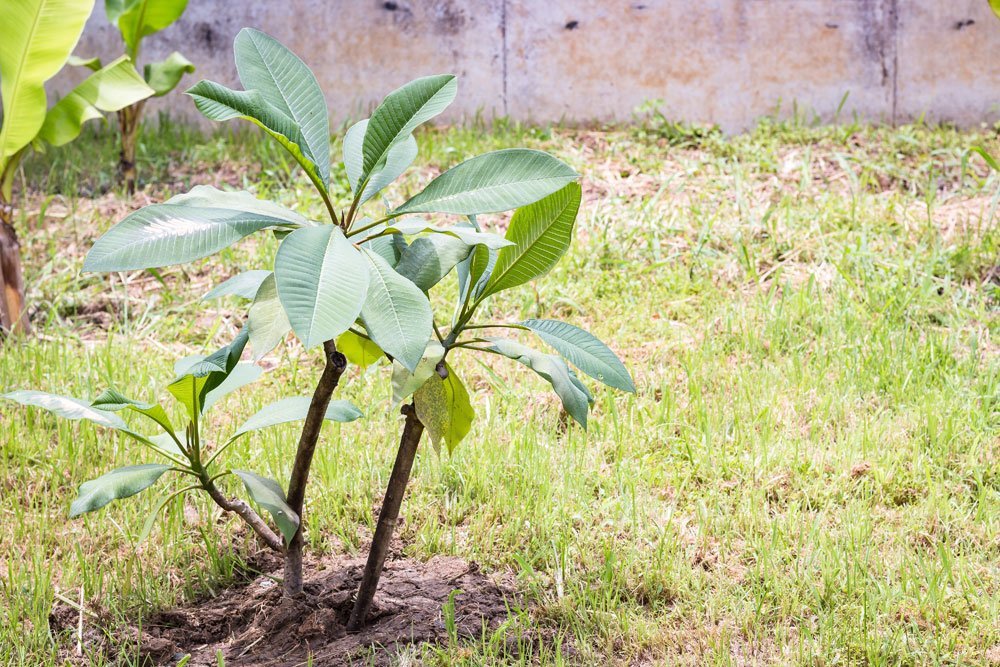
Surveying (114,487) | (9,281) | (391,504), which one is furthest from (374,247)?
(9,281)

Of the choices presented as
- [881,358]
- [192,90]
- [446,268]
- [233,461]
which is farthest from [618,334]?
[192,90]

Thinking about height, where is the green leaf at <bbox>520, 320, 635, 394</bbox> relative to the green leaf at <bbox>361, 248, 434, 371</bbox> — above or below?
below

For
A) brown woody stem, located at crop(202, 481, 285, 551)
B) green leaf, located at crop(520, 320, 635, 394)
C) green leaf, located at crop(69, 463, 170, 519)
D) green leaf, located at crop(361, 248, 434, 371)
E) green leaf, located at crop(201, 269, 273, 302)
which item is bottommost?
brown woody stem, located at crop(202, 481, 285, 551)

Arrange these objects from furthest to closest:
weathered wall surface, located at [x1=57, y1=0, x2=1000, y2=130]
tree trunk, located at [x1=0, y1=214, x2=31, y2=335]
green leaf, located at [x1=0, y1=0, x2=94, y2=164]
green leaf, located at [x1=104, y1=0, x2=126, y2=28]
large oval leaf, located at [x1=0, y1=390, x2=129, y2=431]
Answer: weathered wall surface, located at [x1=57, y1=0, x2=1000, y2=130] < green leaf, located at [x1=104, y1=0, x2=126, y2=28] < tree trunk, located at [x1=0, y1=214, x2=31, y2=335] < green leaf, located at [x1=0, y1=0, x2=94, y2=164] < large oval leaf, located at [x1=0, y1=390, x2=129, y2=431]

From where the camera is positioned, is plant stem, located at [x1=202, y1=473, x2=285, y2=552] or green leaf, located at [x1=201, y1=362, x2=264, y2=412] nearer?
plant stem, located at [x1=202, y1=473, x2=285, y2=552]

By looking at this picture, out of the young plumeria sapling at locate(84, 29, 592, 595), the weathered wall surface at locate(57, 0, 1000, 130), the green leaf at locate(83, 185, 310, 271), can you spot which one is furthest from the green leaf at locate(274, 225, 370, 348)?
the weathered wall surface at locate(57, 0, 1000, 130)

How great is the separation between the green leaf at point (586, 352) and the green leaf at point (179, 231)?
53 cm

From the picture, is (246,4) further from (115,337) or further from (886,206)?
(886,206)

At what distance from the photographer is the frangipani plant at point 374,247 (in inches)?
59.4

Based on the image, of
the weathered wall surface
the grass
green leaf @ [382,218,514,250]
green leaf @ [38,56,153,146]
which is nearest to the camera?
green leaf @ [382,218,514,250]

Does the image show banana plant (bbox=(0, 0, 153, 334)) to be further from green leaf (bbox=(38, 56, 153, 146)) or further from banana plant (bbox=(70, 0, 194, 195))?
banana plant (bbox=(70, 0, 194, 195))

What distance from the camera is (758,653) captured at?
203cm

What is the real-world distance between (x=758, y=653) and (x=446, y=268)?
107cm

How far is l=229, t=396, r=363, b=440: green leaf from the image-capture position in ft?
6.71
